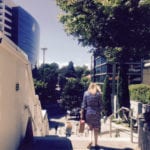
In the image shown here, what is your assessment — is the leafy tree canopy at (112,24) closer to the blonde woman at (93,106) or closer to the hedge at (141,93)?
the hedge at (141,93)

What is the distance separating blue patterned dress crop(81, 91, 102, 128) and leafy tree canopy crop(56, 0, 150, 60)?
10387mm

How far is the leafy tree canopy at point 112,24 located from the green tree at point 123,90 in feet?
9.12

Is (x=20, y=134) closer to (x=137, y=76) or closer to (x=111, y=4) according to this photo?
(x=111, y=4)

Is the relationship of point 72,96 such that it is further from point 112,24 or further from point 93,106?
point 93,106

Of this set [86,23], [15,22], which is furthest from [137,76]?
[15,22]

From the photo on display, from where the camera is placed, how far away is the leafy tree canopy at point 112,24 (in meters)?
17.2

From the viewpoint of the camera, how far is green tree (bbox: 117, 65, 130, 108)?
21.8 m

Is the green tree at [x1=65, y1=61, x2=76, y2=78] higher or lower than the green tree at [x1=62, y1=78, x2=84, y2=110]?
below

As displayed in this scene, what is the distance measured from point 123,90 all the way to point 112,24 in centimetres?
617

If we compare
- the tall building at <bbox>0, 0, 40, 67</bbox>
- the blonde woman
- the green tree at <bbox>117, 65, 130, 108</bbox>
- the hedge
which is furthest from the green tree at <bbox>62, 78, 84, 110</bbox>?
the tall building at <bbox>0, 0, 40, 67</bbox>

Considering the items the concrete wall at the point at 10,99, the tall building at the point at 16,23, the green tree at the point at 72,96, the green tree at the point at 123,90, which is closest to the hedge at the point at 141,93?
the green tree at the point at 123,90

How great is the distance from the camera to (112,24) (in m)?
17.7

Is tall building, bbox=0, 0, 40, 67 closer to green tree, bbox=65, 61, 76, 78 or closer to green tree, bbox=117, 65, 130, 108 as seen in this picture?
green tree, bbox=65, 61, 76, 78

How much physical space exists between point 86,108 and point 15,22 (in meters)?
129
